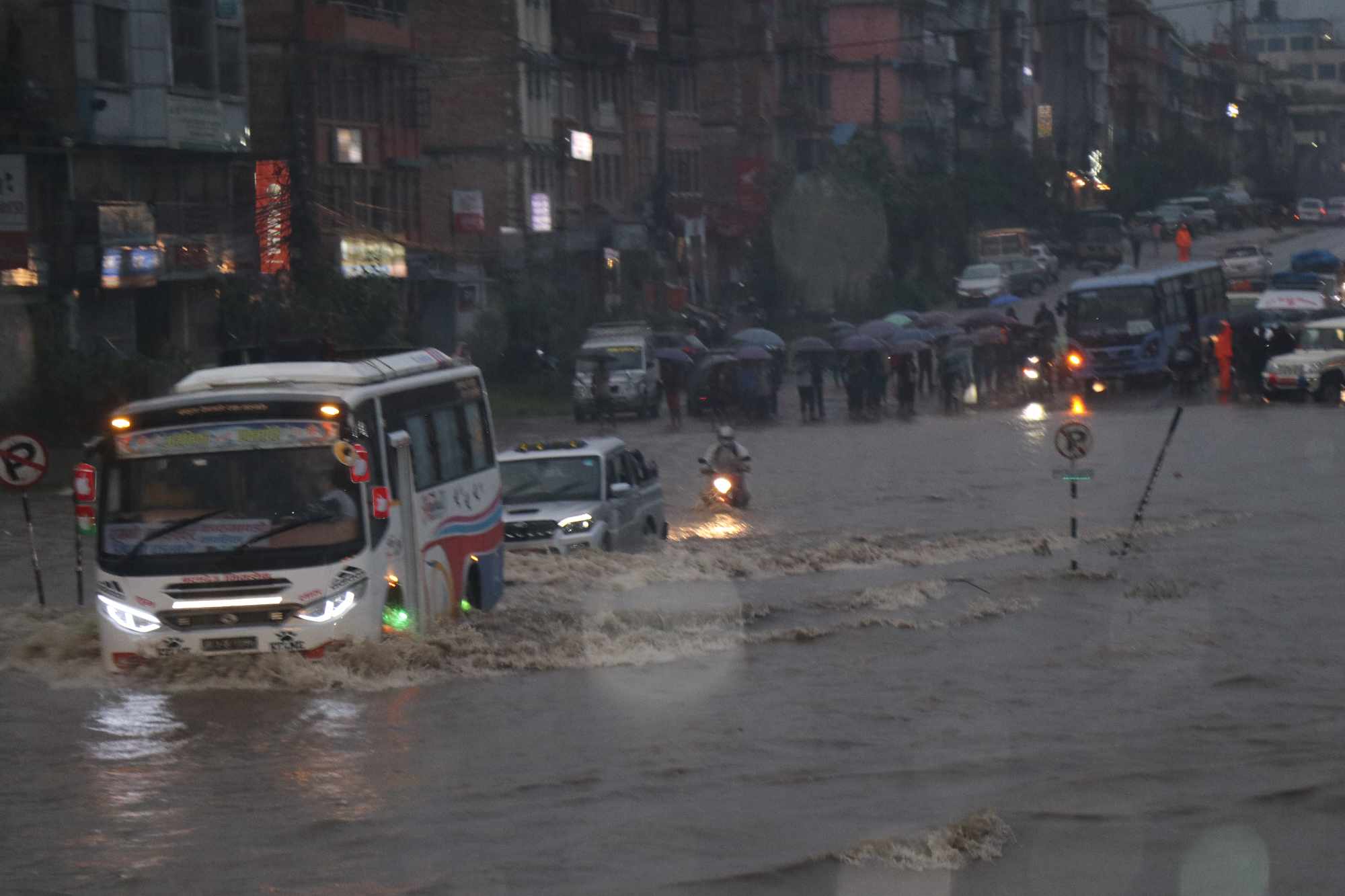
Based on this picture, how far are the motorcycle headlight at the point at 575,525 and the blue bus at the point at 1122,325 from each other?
29.3 metres

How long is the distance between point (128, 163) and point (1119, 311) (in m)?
23.1

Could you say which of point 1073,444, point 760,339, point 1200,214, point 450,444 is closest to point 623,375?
point 760,339

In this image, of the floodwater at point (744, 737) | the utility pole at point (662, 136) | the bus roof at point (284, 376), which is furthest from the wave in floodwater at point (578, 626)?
the utility pole at point (662, 136)

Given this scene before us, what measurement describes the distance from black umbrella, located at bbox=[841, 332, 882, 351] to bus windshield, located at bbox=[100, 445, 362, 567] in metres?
31.8

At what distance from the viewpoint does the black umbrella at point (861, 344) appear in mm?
45750

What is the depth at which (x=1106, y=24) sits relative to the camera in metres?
133

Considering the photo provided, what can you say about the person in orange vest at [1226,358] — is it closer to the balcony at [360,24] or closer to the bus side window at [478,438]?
the balcony at [360,24]

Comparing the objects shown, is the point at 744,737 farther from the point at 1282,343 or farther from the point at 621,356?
the point at 621,356

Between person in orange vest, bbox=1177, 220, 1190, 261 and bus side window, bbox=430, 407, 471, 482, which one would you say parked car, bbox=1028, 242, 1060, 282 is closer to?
person in orange vest, bbox=1177, 220, 1190, 261

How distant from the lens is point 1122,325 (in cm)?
4825

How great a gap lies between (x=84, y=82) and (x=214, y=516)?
25.9 meters

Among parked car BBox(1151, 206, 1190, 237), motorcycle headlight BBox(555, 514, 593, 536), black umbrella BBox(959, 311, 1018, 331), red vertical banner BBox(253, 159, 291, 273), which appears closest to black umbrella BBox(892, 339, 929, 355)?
black umbrella BBox(959, 311, 1018, 331)

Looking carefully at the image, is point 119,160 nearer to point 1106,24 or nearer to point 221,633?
point 221,633

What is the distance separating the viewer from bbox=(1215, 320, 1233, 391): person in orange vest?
46625 mm
